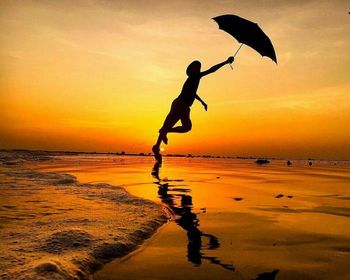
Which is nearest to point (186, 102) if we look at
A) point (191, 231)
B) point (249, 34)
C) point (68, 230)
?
point (249, 34)

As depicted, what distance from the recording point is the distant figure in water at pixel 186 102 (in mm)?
11188

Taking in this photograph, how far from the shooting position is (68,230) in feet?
14.1

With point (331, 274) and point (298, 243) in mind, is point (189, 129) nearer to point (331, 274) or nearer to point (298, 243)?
point (298, 243)

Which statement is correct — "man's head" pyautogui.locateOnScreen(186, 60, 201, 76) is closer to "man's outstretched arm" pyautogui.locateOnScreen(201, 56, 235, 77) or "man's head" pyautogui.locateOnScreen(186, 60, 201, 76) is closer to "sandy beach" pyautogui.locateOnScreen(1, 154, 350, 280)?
"man's outstretched arm" pyautogui.locateOnScreen(201, 56, 235, 77)

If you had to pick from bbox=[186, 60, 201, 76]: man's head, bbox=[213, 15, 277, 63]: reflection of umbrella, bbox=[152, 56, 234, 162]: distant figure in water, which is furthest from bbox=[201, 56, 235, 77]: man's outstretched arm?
bbox=[213, 15, 277, 63]: reflection of umbrella

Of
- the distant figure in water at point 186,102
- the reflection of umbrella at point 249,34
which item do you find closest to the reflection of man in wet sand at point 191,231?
the distant figure in water at point 186,102

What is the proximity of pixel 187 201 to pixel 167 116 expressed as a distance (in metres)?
5.10

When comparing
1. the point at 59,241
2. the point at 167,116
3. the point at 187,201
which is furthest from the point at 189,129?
the point at 59,241

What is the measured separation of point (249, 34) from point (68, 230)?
7960mm

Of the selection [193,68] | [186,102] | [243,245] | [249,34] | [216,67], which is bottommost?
[243,245]

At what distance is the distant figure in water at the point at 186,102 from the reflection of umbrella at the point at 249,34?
1004mm

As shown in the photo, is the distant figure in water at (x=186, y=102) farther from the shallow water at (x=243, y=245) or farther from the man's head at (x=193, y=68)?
the shallow water at (x=243, y=245)

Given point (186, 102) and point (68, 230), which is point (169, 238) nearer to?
point (68, 230)

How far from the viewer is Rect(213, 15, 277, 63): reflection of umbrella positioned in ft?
32.2
